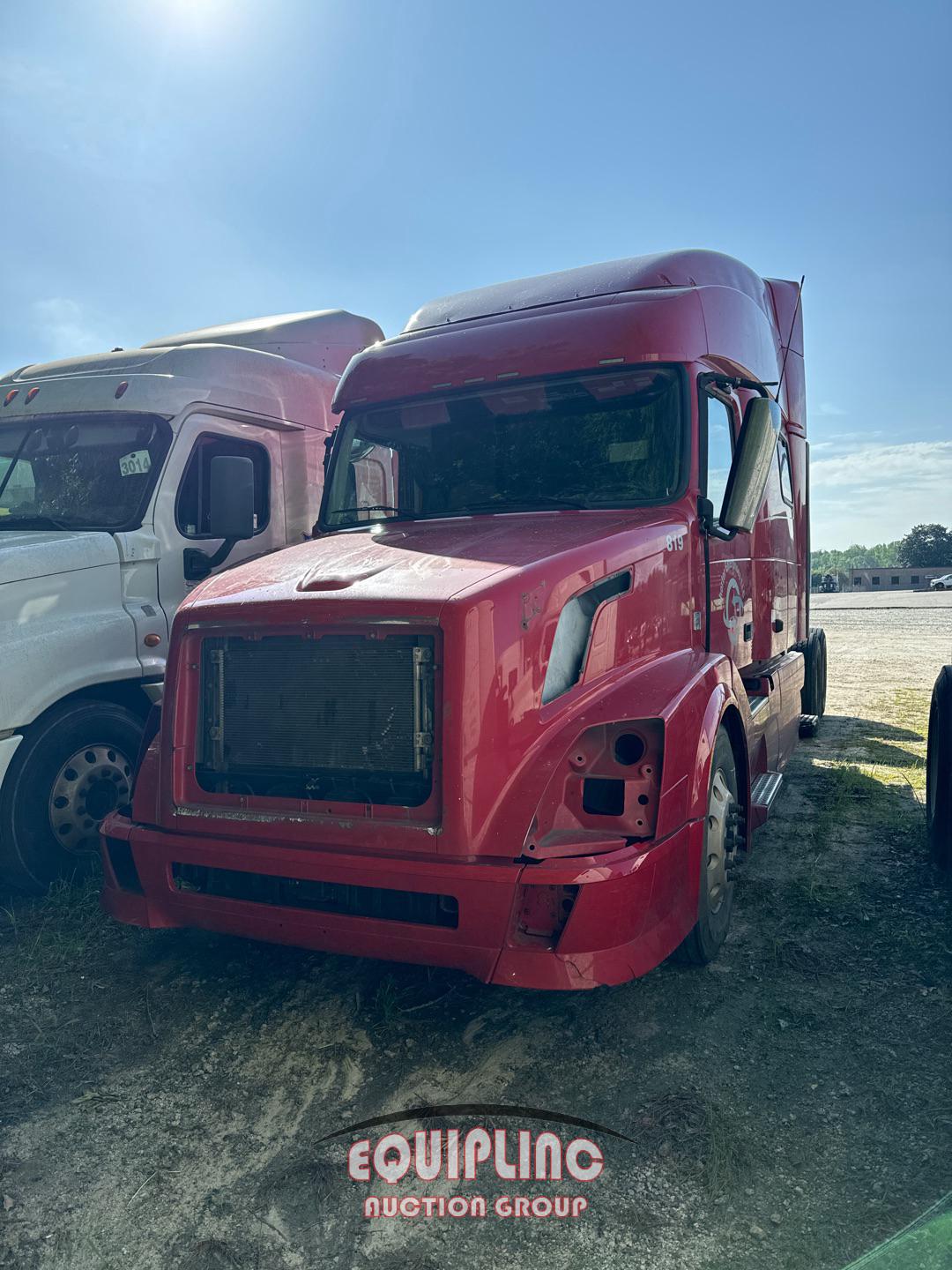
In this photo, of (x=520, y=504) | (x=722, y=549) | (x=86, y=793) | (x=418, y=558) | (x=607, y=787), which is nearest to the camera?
(x=607, y=787)

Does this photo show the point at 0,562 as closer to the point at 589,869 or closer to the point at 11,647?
the point at 11,647

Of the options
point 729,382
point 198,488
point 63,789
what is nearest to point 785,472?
point 729,382

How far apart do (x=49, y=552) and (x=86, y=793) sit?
1351 mm

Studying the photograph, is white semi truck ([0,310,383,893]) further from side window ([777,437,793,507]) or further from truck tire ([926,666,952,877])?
truck tire ([926,666,952,877])

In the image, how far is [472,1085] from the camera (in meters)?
3.26

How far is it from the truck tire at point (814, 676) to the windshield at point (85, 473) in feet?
18.2

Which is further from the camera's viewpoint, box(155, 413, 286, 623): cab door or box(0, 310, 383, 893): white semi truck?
box(155, 413, 286, 623): cab door

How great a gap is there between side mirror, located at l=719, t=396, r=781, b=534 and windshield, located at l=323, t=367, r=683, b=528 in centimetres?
31

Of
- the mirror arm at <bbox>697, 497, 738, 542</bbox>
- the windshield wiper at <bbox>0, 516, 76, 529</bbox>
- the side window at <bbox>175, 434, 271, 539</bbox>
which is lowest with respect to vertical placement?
the mirror arm at <bbox>697, 497, 738, 542</bbox>

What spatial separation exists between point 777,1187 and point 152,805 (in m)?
2.64

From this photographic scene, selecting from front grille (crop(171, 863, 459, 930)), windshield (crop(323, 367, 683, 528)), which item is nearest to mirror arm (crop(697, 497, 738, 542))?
windshield (crop(323, 367, 683, 528))

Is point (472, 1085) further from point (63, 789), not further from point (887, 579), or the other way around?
point (887, 579)

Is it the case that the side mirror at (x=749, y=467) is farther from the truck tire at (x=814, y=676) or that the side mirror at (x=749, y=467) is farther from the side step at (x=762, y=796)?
the truck tire at (x=814, y=676)

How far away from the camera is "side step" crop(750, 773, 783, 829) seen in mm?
4719
